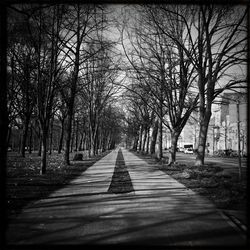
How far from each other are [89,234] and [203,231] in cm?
207

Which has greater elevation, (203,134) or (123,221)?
(203,134)

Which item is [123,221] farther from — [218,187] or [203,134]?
[203,134]

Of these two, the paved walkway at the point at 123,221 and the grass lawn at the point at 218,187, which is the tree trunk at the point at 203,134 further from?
the paved walkway at the point at 123,221

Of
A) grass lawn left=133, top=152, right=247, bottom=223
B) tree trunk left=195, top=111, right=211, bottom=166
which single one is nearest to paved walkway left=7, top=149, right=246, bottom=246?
grass lawn left=133, top=152, right=247, bottom=223

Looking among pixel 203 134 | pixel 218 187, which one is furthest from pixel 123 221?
pixel 203 134

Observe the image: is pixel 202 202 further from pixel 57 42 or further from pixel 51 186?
pixel 57 42

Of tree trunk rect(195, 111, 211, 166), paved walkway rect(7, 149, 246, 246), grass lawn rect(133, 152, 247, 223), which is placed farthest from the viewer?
tree trunk rect(195, 111, 211, 166)

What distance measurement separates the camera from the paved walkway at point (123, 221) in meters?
4.31

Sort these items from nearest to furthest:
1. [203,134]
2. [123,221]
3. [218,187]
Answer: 1. [123,221]
2. [218,187]
3. [203,134]

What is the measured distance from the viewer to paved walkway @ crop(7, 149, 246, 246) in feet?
14.1

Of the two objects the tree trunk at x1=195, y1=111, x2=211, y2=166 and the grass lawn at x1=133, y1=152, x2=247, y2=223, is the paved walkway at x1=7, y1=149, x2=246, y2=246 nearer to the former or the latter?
Result: the grass lawn at x1=133, y1=152, x2=247, y2=223

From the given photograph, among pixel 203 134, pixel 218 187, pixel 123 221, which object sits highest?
pixel 203 134

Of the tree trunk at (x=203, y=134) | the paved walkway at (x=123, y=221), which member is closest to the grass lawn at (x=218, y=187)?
the paved walkway at (x=123, y=221)

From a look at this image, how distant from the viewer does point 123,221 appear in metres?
5.23
